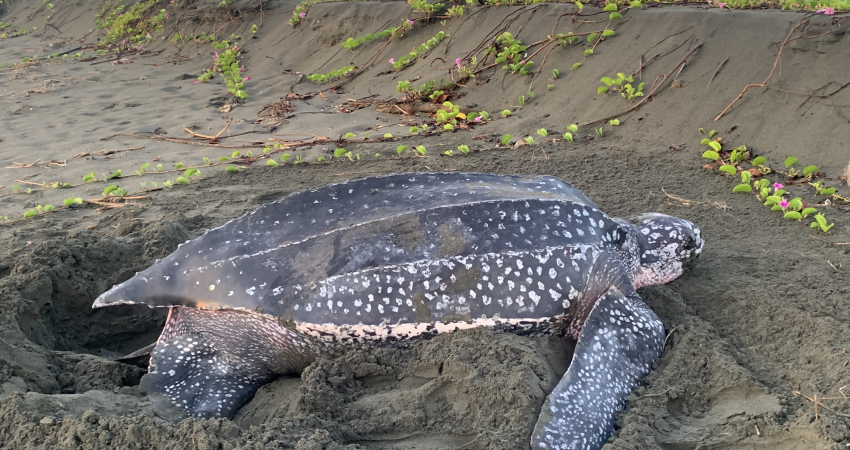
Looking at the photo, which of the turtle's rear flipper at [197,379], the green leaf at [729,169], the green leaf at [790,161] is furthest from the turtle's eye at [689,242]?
the turtle's rear flipper at [197,379]

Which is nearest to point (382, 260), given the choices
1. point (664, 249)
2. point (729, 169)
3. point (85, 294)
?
point (664, 249)

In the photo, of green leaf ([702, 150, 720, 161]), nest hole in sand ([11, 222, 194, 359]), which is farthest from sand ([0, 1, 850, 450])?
green leaf ([702, 150, 720, 161])

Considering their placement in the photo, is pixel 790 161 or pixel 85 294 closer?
pixel 85 294

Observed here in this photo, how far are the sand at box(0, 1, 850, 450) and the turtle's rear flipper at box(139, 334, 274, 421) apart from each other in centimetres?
6

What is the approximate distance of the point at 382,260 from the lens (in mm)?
2100

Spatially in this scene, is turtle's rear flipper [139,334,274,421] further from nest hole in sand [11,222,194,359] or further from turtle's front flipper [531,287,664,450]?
turtle's front flipper [531,287,664,450]

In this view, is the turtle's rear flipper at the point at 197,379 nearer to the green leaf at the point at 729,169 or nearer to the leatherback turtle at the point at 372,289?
the leatherback turtle at the point at 372,289

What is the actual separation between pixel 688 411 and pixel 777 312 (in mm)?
679

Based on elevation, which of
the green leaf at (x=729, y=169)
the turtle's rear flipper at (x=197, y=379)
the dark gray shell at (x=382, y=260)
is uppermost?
the dark gray shell at (x=382, y=260)

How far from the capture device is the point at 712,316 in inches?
90.4

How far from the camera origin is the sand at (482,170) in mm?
1785

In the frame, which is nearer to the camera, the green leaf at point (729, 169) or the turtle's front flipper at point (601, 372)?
the turtle's front flipper at point (601, 372)

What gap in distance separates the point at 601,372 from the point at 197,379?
→ 59.2 inches

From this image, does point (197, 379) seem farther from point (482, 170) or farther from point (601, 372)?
point (482, 170)
